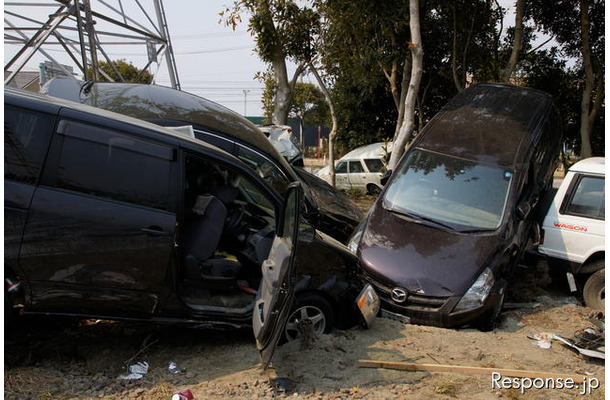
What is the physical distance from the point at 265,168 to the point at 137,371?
3505mm

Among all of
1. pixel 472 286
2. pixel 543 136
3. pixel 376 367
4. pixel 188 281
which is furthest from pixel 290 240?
pixel 543 136

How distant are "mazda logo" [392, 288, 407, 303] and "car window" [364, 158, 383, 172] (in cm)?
1031

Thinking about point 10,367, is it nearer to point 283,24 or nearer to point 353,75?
point 283,24

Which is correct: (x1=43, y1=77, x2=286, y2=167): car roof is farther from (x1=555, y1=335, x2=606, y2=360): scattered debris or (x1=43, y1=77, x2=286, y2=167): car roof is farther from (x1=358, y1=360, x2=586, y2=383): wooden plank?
(x1=555, y1=335, x2=606, y2=360): scattered debris

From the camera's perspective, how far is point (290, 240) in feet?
11.7

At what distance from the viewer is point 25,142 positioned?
3545 millimetres

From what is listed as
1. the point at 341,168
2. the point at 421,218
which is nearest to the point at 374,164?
the point at 341,168

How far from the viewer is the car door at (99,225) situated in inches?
139

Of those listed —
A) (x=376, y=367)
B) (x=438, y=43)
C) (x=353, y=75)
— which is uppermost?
(x=438, y=43)

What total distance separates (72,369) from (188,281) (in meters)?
1.01

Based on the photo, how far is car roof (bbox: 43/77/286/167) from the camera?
6523 mm

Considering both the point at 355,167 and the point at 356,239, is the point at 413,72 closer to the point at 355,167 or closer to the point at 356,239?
the point at 356,239

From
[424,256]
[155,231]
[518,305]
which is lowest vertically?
[518,305]
